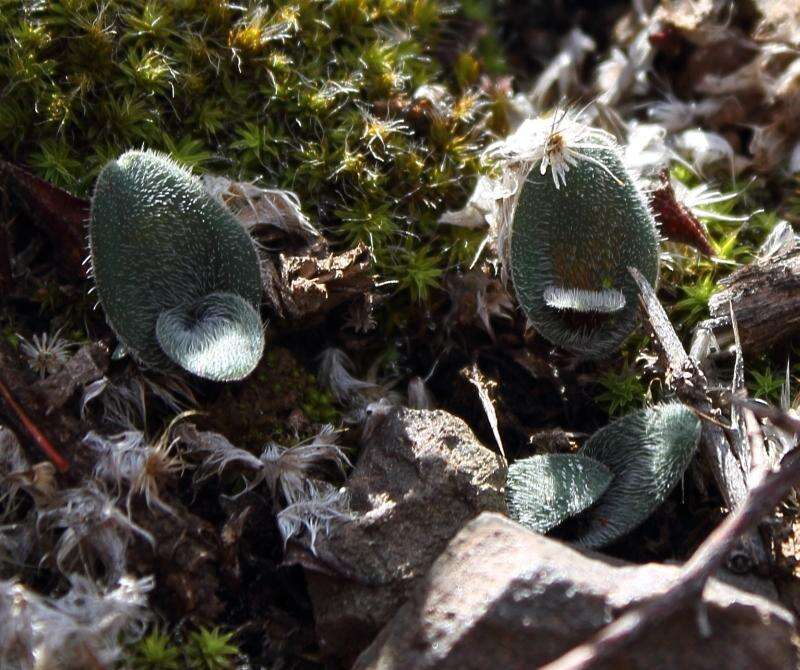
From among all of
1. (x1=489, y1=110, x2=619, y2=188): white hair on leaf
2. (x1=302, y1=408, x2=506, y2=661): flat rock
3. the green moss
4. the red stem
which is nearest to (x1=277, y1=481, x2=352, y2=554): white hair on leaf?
(x1=302, y1=408, x2=506, y2=661): flat rock

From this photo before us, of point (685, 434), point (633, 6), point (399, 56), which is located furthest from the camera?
point (633, 6)

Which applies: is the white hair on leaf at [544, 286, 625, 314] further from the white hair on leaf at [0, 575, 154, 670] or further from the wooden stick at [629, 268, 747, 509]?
the white hair on leaf at [0, 575, 154, 670]

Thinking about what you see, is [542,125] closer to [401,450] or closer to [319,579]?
[401,450]

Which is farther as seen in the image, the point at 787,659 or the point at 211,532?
the point at 211,532

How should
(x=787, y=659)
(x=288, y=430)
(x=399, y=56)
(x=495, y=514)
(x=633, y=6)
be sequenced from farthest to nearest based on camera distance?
(x=633, y=6)
(x=399, y=56)
(x=288, y=430)
(x=495, y=514)
(x=787, y=659)

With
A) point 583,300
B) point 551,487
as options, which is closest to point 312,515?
point 551,487

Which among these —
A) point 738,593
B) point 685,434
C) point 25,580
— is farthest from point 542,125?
point 25,580

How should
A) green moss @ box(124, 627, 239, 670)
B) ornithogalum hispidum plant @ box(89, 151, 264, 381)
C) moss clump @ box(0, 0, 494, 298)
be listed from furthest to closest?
moss clump @ box(0, 0, 494, 298) → ornithogalum hispidum plant @ box(89, 151, 264, 381) → green moss @ box(124, 627, 239, 670)
